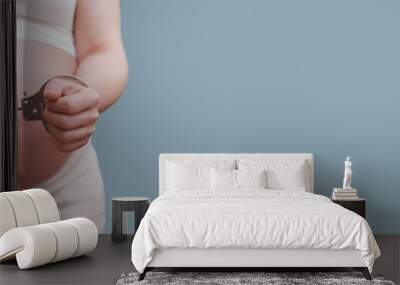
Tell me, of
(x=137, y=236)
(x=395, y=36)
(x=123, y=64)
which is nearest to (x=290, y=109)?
(x=395, y=36)

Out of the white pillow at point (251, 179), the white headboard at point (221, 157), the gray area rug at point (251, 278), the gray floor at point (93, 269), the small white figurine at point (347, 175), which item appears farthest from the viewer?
the white headboard at point (221, 157)

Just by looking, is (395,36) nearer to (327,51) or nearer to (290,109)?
(327,51)

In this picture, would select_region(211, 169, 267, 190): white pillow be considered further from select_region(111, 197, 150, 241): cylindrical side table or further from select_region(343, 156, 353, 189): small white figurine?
select_region(343, 156, 353, 189): small white figurine

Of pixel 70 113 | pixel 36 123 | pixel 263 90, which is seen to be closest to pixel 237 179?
pixel 263 90

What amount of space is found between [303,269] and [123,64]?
3194 mm

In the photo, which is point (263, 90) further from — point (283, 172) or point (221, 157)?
point (283, 172)

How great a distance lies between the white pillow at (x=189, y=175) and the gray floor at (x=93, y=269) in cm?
85

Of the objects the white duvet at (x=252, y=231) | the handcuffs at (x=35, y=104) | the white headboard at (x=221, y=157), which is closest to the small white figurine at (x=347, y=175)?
the white headboard at (x=221, y=157)

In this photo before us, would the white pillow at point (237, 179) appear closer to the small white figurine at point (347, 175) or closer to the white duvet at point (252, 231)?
the small white figurine at point (347, 175)

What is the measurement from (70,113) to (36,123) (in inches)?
15.3

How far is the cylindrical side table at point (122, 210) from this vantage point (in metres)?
6.52

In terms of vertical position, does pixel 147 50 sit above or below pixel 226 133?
above

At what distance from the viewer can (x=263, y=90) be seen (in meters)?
7.06

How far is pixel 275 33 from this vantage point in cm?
704
